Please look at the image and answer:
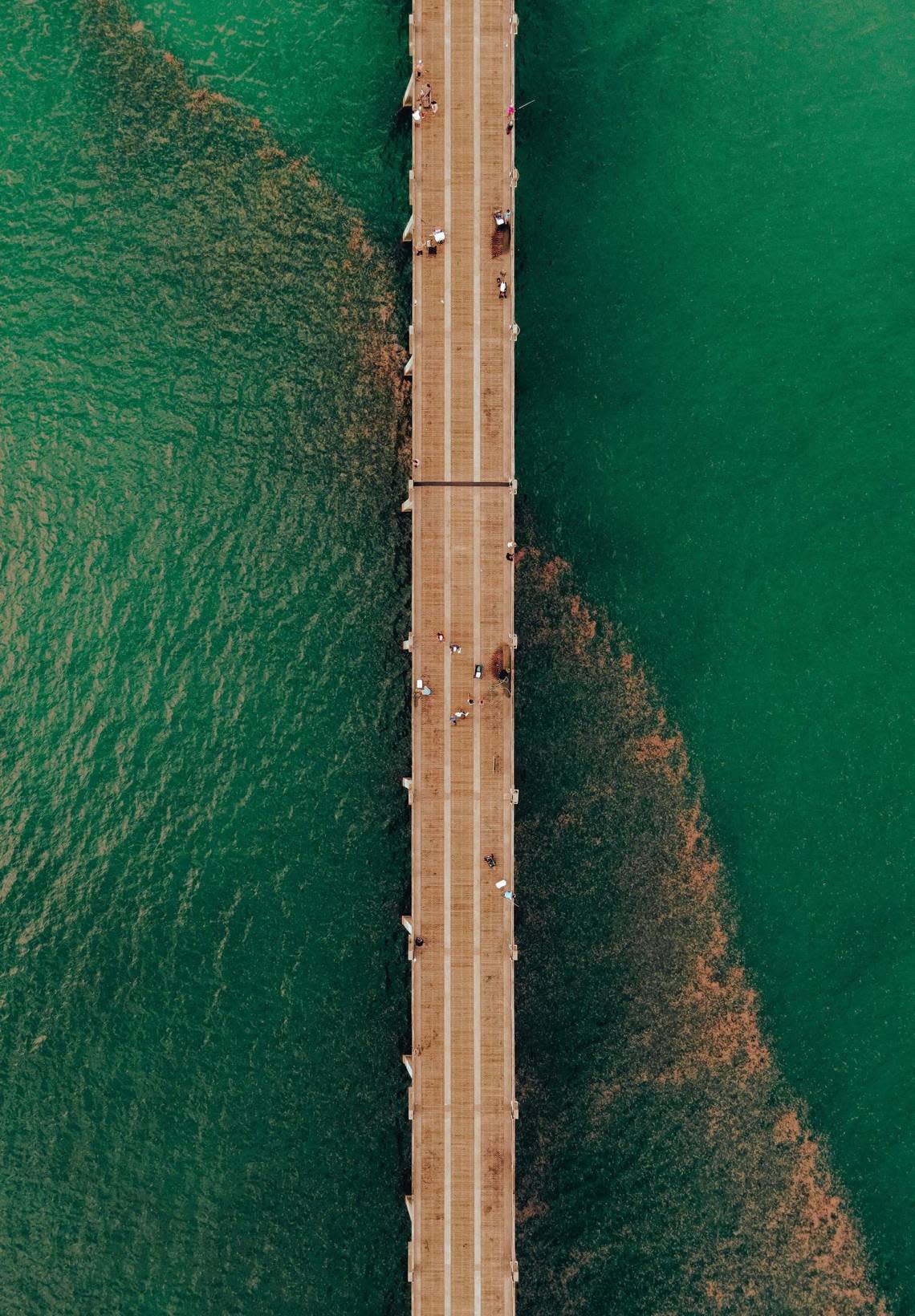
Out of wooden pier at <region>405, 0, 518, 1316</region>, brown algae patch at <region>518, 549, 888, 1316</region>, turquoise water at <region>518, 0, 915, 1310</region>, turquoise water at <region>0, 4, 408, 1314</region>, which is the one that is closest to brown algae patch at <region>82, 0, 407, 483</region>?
turquoise water at <region>0, 4, 408, 1314</region>

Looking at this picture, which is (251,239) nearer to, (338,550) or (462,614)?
(338,550)

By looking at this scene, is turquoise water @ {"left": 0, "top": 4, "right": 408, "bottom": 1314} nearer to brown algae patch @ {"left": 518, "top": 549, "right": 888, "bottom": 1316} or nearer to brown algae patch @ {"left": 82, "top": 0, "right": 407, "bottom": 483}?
brown algae patch @ {"left": 82, "top": 0, "right": 407, "bottom": 483}

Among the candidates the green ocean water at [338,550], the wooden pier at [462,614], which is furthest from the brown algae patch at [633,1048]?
the wooden pier at [462,614]

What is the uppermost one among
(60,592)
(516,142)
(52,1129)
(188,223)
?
(516,142)

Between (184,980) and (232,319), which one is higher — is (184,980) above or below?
below

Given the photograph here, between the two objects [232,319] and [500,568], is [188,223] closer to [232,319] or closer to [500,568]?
[232,319]

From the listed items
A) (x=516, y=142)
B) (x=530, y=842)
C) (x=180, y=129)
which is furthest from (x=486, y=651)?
(x=180, y=129)

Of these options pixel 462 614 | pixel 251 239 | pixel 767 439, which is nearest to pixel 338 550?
pixel 462 614
